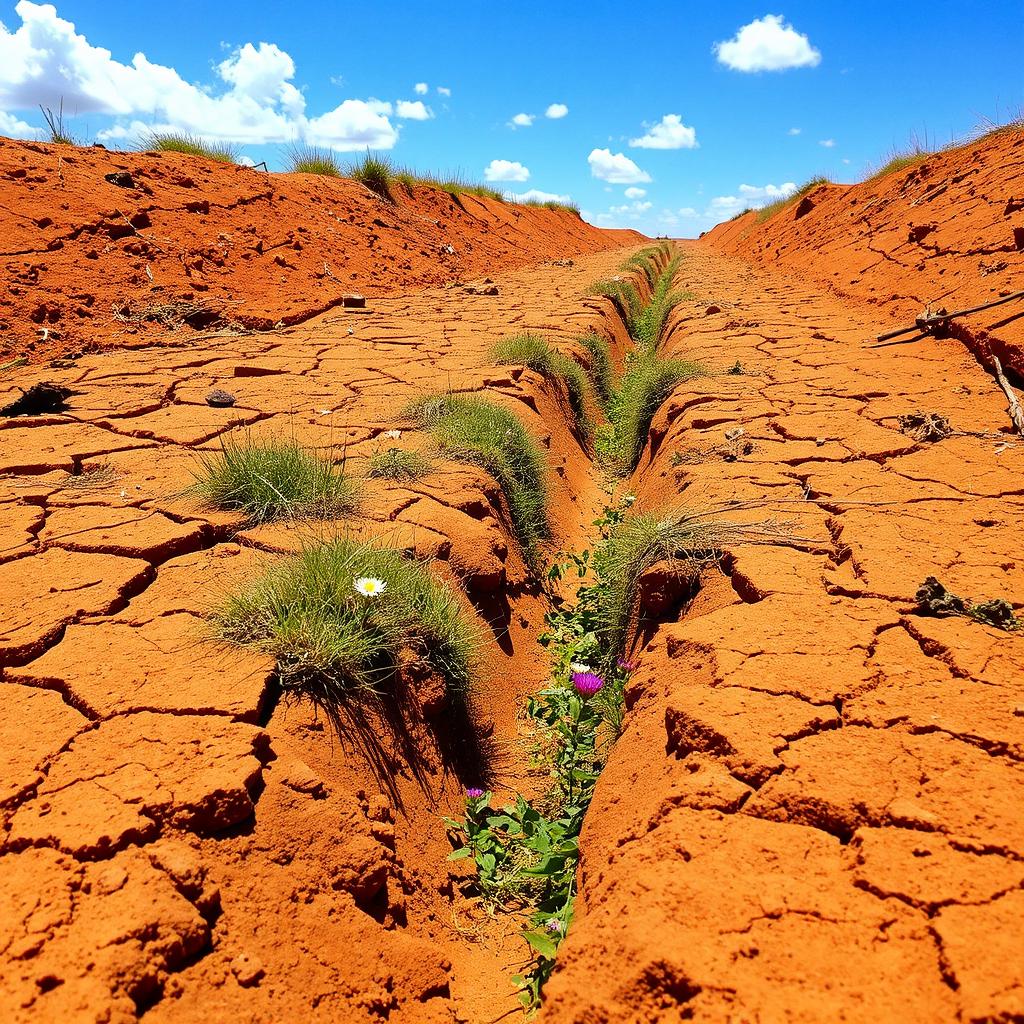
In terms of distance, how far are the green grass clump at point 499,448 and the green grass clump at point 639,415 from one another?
4.10 feet

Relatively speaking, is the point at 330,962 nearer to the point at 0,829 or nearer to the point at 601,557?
the point at 0,829

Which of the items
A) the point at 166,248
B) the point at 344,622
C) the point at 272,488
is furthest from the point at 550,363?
the point at 166,248

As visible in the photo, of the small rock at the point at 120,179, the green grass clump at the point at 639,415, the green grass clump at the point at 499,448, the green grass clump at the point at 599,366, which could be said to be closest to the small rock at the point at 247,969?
the green grass clump at the point at 499,448

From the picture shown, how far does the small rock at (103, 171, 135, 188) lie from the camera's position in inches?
285

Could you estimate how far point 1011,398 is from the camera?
3.35m

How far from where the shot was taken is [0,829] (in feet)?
4.05

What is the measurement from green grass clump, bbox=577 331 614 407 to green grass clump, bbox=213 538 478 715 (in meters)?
4.12

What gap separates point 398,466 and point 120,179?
6559 millimetres

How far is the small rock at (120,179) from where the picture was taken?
723cm

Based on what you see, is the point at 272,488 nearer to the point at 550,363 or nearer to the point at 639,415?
the point at 550,363

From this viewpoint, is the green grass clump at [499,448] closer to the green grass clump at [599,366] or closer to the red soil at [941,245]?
the green grass clump at [599,366]

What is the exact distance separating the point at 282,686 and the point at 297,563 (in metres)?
0.41

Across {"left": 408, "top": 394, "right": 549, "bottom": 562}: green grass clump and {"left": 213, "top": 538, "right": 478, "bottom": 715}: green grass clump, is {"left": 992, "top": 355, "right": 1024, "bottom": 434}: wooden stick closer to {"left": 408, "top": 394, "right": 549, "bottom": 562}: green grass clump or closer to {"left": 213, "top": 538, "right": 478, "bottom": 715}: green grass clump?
{"left": 408, "top": 394, "right": 549, "bottom": 562}: green grass clump

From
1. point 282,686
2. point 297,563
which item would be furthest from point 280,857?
point 297,563
